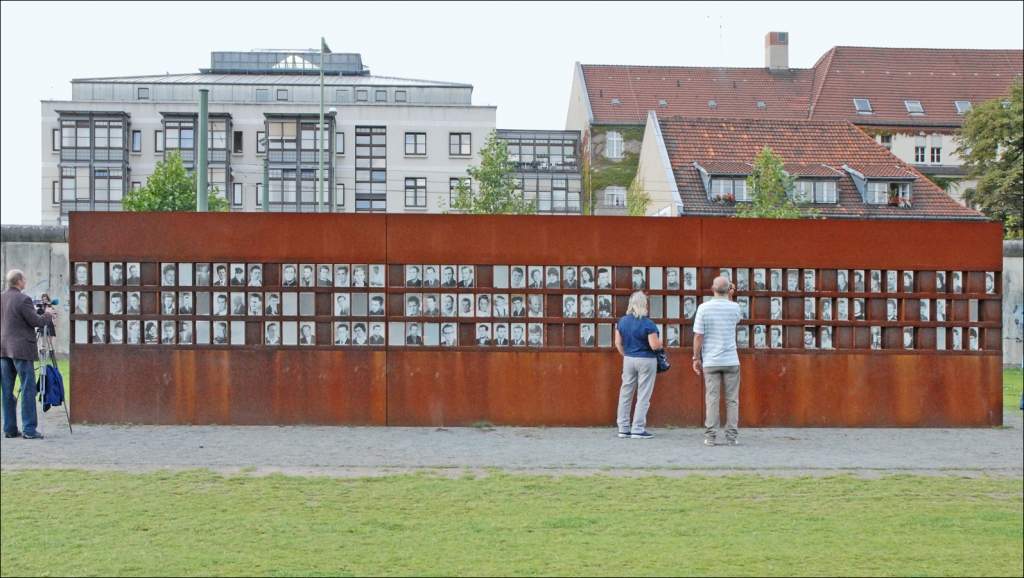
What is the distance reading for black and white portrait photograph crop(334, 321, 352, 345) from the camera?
43.3 ft

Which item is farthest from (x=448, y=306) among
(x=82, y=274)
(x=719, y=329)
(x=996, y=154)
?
(x=996, y=154)

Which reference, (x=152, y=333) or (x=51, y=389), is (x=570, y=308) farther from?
(x=51, y=389)

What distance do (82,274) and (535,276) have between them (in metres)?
5.56

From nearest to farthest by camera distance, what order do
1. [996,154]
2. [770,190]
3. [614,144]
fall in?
[770,190], [996,154], [614,144]

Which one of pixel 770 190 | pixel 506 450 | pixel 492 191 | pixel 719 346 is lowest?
pixel 506 450

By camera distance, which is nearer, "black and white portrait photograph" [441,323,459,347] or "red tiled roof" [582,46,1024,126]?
"black and white portrait photograph" [441,323,459,347]

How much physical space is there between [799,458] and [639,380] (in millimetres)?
2355

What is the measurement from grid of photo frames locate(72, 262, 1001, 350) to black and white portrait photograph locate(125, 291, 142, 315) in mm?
12

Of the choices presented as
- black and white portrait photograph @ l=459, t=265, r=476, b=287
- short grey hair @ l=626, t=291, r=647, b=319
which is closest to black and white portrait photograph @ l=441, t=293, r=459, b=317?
black and white portrait photograph @ l=459, t=265, r=476, b=287

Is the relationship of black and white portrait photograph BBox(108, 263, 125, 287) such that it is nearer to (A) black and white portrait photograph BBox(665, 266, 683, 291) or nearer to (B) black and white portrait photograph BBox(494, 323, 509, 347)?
(B) black and white portrait photograph BBox(494, 323, 509, 347)

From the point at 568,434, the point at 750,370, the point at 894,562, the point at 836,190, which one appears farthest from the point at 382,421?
the point at 836,190

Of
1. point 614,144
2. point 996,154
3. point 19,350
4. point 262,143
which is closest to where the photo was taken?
point 19,350

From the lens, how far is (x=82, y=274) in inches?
519

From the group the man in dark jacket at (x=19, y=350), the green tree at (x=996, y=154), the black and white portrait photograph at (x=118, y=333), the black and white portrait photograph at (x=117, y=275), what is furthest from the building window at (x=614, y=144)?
the man in dark jacket at (x=19, y=350)
